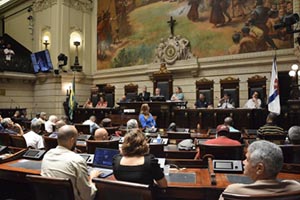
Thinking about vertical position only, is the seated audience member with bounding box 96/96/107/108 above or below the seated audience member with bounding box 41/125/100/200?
above

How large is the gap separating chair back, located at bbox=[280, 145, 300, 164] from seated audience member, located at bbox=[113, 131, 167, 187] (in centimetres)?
208

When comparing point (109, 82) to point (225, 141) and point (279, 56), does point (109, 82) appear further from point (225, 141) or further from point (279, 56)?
point (225, 141)

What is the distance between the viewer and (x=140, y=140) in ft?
8.11

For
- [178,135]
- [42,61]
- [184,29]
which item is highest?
[184,29]

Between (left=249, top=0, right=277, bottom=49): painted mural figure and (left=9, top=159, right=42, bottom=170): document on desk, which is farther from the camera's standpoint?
(left=249, top=0, right=277, bottom=49): painted mural figure

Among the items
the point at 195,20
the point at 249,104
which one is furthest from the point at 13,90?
the point at 249,104

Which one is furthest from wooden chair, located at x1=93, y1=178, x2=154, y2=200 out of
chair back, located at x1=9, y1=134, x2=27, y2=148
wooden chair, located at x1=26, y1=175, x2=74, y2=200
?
chair back, located at x1=9, y1=134, x2=27, y2=148

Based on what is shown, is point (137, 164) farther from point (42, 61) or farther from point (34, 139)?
point (42, 61)

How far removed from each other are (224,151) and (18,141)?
3653 millimetres

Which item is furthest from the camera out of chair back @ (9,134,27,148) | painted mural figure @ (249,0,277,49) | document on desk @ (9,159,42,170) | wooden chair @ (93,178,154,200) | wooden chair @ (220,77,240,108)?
wooden chair @ (220,77,240,108)

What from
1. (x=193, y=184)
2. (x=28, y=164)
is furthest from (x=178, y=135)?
(x=193, y=184)

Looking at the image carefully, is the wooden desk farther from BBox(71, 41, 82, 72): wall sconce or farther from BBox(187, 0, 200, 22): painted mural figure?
BBox(71, 41, 82, 72): wall sconce

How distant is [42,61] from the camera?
14.7 m

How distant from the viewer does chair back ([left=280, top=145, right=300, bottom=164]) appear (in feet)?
11.8
